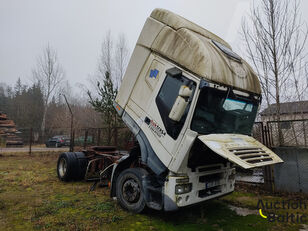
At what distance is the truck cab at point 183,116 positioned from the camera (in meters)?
3.40

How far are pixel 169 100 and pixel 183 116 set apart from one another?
1.51ft

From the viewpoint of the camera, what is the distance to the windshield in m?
3.44

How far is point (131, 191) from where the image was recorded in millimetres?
4332

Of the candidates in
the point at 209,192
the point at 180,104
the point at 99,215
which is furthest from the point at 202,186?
the point at 99,215

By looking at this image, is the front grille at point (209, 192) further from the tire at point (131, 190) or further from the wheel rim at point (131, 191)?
the wheel rim at point (131, 191)

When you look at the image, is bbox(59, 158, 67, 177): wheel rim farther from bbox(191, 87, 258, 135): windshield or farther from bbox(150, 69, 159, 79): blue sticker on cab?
bbox(191, 87, 258, 135): windshield

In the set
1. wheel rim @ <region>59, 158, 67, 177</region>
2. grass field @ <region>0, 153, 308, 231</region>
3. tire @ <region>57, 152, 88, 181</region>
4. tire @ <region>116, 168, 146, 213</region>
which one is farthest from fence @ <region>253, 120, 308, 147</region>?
wheel rim @ <region>59, 158, 67, 177</region>

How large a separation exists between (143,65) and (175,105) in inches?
58.0

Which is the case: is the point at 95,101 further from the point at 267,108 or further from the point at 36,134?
the point at 36,134

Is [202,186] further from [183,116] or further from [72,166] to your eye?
[72,166]

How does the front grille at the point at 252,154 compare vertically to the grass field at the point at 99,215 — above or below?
above

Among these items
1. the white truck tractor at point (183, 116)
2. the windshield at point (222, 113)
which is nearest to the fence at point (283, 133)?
the white truck tractor at point (183, 116)

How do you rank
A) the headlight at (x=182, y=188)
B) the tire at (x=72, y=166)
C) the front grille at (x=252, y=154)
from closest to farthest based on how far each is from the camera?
the front grille at (x=252, y=154) → the headlight at (x=182, y=188) → the tire at (x=72, y=166)

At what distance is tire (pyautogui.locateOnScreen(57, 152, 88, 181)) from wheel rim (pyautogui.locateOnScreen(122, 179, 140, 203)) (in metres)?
3.34
